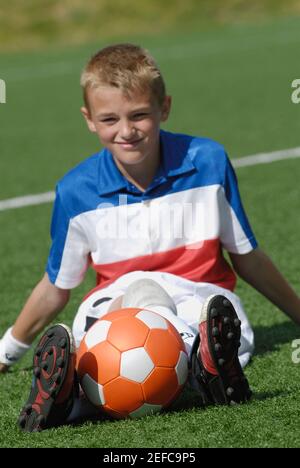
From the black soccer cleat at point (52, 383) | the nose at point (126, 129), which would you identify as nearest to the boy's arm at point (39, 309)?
the nose at point (126, 129)

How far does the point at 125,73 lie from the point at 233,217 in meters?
0.71

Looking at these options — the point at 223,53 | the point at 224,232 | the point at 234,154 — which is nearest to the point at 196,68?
the point at 223,53

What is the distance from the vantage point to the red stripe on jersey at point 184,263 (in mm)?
3969

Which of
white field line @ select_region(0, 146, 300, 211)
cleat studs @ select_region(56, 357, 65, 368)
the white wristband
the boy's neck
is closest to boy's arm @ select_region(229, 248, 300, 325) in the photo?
the boy's neck

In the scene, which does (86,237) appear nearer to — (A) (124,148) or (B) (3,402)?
(A) (124,148)

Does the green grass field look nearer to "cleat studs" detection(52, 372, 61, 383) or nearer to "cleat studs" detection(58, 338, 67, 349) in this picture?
"cleat studs" detection(52, 372, 61, 383)

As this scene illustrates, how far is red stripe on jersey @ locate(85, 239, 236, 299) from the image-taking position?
397cm

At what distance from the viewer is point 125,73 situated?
3.65 meters

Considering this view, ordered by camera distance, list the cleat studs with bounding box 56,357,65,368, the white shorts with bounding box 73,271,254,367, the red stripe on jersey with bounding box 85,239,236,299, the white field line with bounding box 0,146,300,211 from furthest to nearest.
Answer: the white field line with bounding box 0,146,300,211 < the red stripe on jersey with bounding box 85,239,236,299 < the white shorts with bounding box 73,271,254,367 < the cleat studs with bounding box 56,357,65,368

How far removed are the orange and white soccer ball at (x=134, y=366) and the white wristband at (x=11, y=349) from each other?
703 mm

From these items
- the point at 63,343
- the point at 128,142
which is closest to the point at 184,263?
the point at 128,142

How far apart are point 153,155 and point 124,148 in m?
0.19

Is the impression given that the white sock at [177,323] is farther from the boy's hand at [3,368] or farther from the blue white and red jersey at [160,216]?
the boy's hand at [3,368]

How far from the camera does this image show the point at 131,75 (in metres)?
3.65
